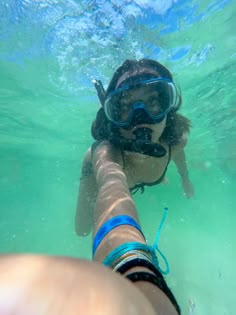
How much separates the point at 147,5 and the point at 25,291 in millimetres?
11666

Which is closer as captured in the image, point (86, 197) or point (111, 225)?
point (111, 225)

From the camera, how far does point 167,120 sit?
6695 mm

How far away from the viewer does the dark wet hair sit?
5.93m

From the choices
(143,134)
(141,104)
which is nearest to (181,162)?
(143,134)

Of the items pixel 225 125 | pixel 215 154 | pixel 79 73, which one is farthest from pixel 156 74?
pixel 215 154

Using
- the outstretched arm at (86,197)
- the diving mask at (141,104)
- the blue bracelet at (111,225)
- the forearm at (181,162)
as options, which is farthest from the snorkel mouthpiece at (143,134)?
the blue bracelet at (111,225)

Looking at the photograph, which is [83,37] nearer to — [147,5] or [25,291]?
[147,5]

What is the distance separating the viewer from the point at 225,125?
2478cm

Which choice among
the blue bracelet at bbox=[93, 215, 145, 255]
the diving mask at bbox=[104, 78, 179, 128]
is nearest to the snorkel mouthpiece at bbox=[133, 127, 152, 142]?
the diving mask at bbox=[104, 78, 179, 128]

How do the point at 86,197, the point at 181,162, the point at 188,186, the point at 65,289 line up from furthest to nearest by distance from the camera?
the point at 188,186 → the point at 181,162 → the point at 86,197 → the point at 65,289

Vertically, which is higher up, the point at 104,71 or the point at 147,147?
the point at 147,147

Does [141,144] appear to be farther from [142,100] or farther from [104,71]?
[104,71]

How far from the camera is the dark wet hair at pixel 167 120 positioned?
593 cm

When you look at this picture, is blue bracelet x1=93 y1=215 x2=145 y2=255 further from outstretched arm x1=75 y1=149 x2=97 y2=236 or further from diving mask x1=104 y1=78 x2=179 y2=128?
outstretched arm x1=75 y1=149 x2=97 y2=236
